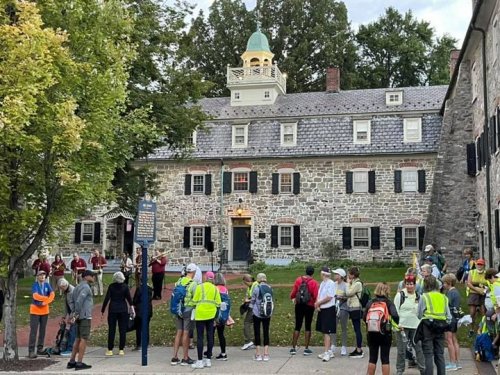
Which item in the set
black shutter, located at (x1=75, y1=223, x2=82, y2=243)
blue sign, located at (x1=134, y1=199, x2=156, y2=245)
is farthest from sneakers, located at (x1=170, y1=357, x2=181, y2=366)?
black shutter, located at (x1=75, y1=223, x2=82, y2=243)

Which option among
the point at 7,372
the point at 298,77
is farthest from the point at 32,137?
the point at 298,77

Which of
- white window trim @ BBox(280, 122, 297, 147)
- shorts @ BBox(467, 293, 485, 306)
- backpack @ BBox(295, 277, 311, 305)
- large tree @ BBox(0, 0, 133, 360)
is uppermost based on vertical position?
white window trim @ BBox(280, 122, 297, 147)

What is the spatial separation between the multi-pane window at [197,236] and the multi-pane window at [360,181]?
27.7ft

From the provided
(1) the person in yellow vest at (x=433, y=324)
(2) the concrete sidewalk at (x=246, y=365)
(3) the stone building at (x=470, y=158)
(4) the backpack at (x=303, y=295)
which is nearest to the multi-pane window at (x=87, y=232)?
(3) the stone building at (x=470, y=158)

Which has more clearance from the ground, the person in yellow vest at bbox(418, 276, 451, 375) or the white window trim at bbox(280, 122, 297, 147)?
the white window trim at bbox(280, 122, 297, 147)

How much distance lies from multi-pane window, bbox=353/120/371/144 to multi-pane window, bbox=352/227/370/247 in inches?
179

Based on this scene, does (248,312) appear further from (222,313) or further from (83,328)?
(83,328)

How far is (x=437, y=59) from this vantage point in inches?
1826

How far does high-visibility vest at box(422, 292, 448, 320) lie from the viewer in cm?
868

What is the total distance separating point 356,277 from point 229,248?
823 inches

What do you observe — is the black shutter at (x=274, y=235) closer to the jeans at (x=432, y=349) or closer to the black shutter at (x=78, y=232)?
the black shutter at (x=78, y=232)

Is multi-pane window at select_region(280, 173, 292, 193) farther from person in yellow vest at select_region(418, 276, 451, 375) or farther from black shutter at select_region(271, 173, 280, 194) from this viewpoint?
person in yellow vest at select_region(418, 276, 451, 375)

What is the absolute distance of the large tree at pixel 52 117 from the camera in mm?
10086

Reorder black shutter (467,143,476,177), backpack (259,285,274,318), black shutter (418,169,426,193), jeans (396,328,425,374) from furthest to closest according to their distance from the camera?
black shutter (418,169,426,193) < black shutter (467,143,476,177) < backpack (259,285,274,318) < jeans (396,328,425,374)
